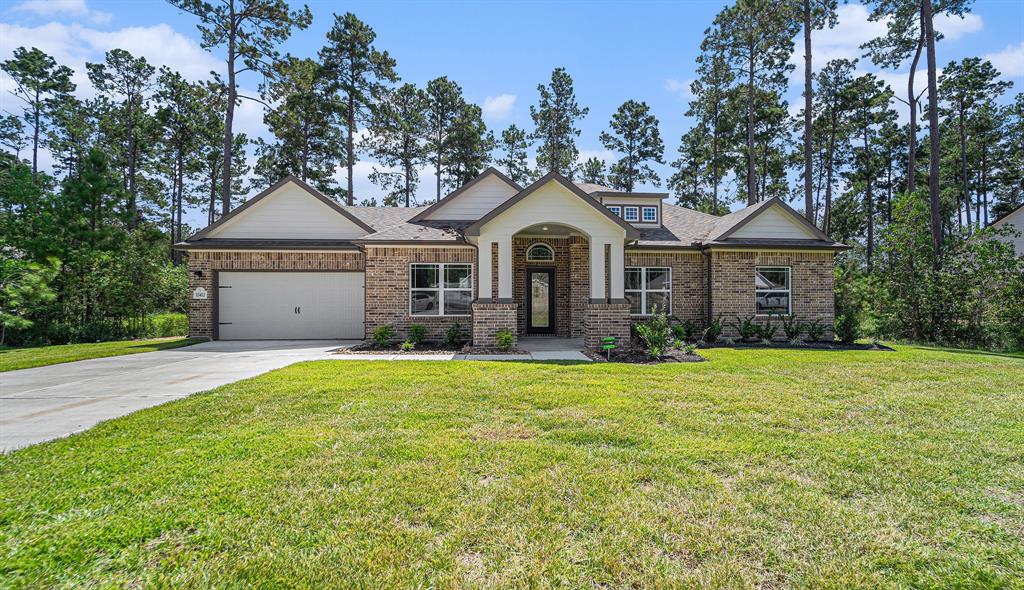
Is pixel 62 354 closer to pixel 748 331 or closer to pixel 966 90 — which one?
pixel 748 331

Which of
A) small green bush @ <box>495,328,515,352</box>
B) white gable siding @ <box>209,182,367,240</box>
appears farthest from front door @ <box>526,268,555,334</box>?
white gable siding @ <box>209,182,367,240</box>

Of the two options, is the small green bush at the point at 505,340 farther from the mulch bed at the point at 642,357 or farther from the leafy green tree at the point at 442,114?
the leafy green tree at the point at 442,114

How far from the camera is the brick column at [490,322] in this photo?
34.4 feet

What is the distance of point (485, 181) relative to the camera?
14.3 metres

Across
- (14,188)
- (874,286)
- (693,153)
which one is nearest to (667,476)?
(874,286)

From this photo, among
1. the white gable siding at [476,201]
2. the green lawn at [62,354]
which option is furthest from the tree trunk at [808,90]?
the green lawn at [62,354]

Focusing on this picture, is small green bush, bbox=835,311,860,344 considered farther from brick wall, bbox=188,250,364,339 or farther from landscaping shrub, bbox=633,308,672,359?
brick wall, bbox=188,250,364,339

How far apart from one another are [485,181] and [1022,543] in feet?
44.6

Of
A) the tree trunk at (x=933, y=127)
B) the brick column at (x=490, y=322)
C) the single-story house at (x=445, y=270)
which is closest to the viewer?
the brick column at (x=490, y=322)

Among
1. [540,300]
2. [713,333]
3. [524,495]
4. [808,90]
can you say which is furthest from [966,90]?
[524,495]

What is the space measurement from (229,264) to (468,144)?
17.5 m

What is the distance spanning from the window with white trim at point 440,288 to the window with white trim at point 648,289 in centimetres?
510

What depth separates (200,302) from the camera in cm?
1298

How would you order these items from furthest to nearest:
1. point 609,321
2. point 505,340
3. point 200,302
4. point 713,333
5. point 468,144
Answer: point 468,144 → point 200,302 → point 713,333 → point 609,321 → point 505,340
